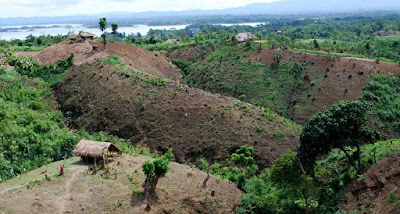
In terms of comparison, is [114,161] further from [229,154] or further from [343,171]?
[343,171]

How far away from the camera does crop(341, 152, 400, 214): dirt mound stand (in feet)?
47.2

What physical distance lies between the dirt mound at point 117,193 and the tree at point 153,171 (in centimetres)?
49

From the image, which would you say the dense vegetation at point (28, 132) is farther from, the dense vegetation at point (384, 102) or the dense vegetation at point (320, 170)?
the dense vegetation at point (384, 102)

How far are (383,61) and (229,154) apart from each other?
2953cm

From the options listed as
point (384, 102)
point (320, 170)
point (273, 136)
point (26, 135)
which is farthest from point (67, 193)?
point (384, 102)

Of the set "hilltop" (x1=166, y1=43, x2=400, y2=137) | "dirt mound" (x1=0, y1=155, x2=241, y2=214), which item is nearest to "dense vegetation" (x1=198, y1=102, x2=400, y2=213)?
"dirt mound" (x1=0, y1=155, x2=241, y2=214)

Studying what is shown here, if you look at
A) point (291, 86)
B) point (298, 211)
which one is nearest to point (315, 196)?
point (298, 211)

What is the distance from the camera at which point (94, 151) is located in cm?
1895

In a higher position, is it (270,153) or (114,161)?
(114,161)

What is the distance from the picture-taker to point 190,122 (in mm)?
28359

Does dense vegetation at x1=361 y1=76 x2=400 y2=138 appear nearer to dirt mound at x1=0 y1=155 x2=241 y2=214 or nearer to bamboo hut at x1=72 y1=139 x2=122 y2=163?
dirt mound at x1=0 y1=155 x2=241 y2=214

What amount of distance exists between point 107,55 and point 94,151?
80.6 feet

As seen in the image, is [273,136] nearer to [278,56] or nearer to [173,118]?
[173,118]

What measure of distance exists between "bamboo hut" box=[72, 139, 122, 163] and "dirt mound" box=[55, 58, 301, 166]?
742cm
